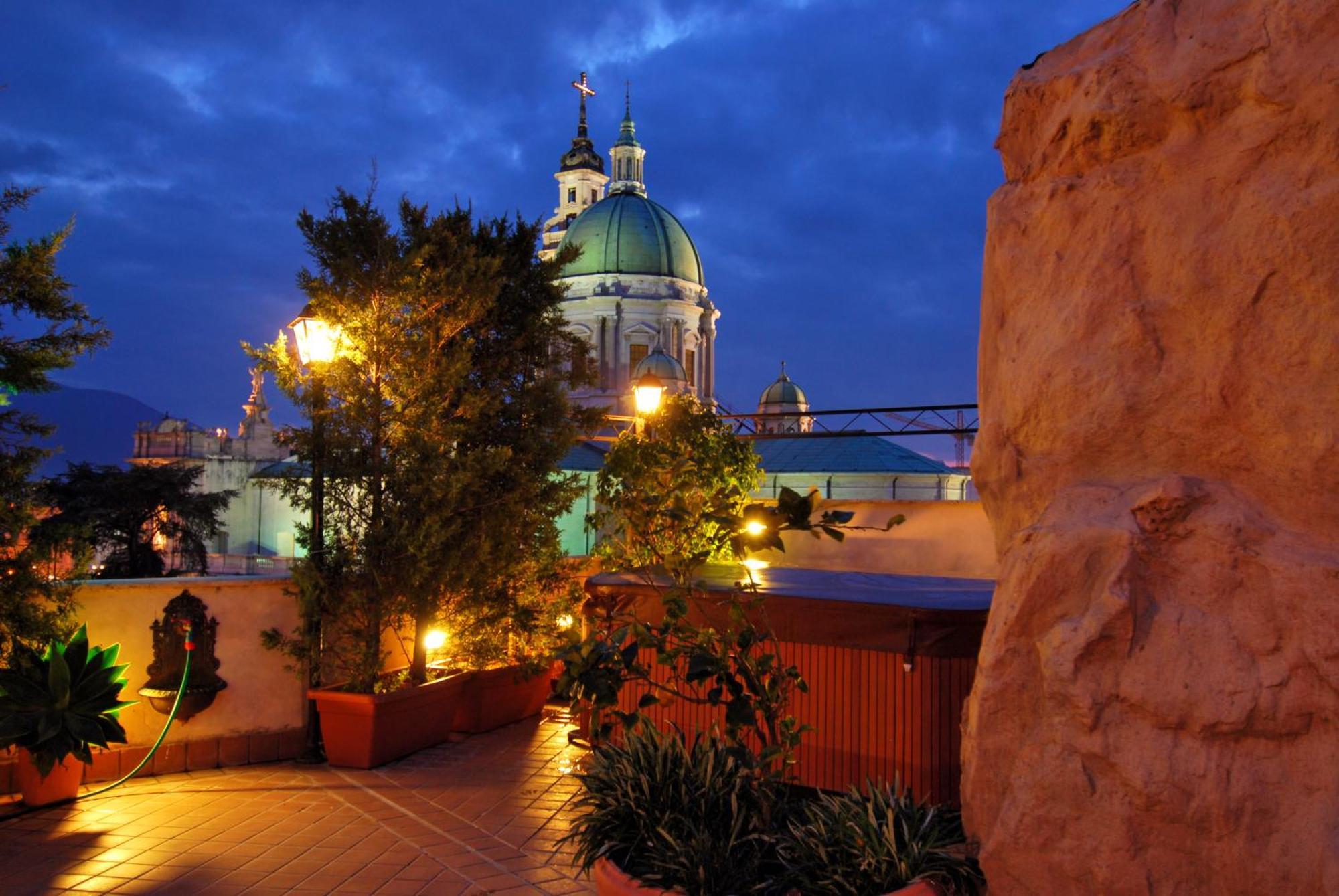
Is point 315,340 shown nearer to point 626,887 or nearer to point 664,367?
point 626,887

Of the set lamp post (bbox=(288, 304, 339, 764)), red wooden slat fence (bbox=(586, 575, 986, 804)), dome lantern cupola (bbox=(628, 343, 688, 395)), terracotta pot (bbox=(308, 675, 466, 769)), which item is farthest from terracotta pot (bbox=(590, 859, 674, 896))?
dome lantern cupola (bbox=(628, 343, 688, 395))

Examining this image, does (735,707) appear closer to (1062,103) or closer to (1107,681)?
(1107,681)

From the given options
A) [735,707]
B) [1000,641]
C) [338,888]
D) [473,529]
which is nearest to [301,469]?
[473,529]

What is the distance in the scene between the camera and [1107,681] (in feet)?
11.8

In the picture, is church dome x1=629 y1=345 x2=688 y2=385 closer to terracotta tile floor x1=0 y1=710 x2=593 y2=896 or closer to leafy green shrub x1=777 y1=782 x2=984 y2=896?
terracotta tile floor x1=0 y1=710 x2=593 y2=896

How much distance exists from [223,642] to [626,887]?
514 cm

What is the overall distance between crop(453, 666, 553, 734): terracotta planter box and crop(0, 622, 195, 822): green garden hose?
96.8 inches

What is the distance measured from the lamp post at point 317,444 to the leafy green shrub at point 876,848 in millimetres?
5290

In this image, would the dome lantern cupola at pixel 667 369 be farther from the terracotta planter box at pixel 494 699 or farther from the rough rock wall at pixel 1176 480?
the rough rock wall at pixel 1176 480

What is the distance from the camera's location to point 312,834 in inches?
255

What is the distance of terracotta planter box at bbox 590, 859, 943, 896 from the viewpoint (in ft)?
13.4

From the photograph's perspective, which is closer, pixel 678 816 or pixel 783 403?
pixel 678 816

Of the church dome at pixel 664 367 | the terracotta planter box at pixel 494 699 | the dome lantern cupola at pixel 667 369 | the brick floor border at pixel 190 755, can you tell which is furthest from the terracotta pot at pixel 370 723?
the church dome at pixel 664 367

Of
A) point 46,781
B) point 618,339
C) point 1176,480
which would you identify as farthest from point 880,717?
point 618,339
